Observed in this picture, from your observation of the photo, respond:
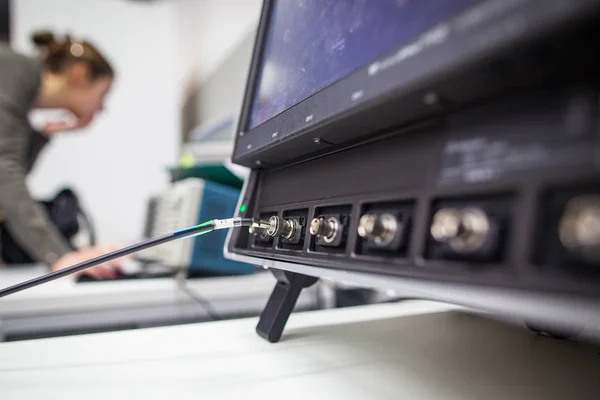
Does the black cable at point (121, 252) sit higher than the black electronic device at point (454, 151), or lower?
lower

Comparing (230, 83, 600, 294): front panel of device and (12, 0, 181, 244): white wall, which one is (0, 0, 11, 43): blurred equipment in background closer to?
(12, 0, 181, 244): white wall

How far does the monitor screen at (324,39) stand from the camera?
0.28 meters

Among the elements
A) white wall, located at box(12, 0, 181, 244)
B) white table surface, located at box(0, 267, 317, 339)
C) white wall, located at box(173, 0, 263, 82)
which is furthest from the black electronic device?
white wall, located at box(12, 0, 181, 244)

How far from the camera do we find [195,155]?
1280 mm

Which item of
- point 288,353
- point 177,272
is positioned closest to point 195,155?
point 177,272

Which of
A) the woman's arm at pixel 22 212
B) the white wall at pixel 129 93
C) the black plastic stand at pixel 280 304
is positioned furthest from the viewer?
the white wall at pixel 129 93

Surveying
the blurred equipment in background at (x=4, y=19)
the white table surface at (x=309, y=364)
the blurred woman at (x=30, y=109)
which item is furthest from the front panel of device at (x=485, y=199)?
the blurred equipment in background at (x=4, y=19)

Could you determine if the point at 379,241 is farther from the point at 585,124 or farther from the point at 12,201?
the point at 12,201

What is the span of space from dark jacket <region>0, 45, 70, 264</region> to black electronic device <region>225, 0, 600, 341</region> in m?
0.91

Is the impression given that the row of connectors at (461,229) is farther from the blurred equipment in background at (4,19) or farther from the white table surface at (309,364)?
the blurred equipment in background at (4,19)

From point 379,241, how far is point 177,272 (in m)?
0.73

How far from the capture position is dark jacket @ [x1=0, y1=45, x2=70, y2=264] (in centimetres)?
105

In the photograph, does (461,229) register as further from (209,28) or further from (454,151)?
(209,28)

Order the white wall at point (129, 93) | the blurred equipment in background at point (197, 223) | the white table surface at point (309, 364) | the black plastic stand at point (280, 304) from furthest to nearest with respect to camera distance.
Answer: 1. the white wall at point (129, 93)
2. the blurred equipment in background at point (197, 223)
3. the black plastic stand at point (280, 304)
4. the white table surface at point (309, 364)
